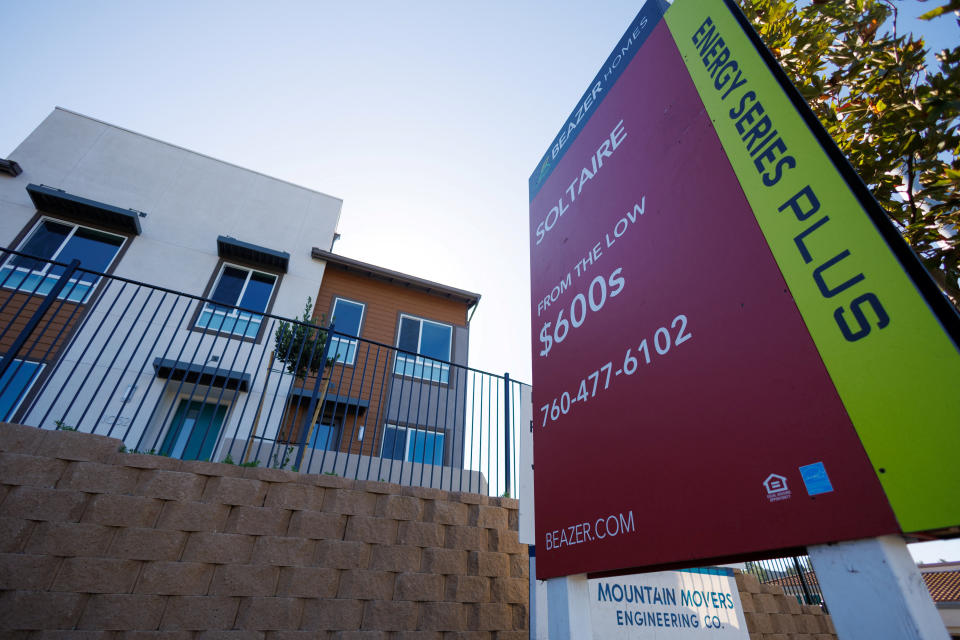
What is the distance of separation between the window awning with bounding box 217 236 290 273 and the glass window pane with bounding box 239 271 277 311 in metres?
0.31

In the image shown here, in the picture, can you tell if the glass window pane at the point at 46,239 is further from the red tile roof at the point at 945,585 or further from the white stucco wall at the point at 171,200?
the red tile roof at the point at 945,585

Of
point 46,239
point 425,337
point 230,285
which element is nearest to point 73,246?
point 46,239

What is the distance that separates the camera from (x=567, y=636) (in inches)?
90.3

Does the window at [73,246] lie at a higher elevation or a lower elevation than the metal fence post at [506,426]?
higher

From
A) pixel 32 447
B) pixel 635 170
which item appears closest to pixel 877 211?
pixel 635 170

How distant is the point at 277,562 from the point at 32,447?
1.79 m

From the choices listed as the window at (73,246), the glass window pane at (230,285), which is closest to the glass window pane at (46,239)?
the window at (73,246)

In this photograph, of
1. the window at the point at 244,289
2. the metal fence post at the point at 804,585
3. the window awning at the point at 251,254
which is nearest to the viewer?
the metal fence post at the point at 804,585

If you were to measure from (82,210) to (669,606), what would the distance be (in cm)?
1475

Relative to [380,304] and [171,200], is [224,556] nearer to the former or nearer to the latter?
[380,304]

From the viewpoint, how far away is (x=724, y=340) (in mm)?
1757

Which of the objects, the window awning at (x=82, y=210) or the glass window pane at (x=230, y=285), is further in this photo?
the glass window pane at (x=230, y=285)

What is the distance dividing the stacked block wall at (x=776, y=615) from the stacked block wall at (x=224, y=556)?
2743 millimetres

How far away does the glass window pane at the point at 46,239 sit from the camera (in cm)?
1113
